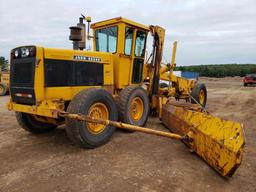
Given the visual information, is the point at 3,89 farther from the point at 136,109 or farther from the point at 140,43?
the point at 136,109

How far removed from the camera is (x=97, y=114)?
4.95 meters

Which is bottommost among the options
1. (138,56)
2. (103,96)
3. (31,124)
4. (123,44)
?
(31,124)

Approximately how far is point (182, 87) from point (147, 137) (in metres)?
4.00

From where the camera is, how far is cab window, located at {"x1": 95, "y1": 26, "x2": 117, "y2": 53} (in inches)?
234

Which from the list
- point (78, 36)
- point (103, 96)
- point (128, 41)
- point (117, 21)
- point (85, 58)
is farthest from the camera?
point (128, 41)

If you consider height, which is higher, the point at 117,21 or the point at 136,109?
the point at 117,21

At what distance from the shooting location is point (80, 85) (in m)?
5.04

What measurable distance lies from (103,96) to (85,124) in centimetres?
73

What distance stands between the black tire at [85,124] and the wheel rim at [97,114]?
72 mm

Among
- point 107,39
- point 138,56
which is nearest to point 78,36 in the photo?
point 107,39

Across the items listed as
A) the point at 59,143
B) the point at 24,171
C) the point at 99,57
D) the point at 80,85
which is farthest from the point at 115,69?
the point at 24,171

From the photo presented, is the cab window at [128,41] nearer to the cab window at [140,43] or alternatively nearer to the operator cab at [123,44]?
the operator cab at [123,44]

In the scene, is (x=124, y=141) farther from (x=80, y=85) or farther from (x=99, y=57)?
(x=99, y=57)

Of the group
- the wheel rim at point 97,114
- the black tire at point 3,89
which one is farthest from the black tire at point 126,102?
the black tire at point 3,89
